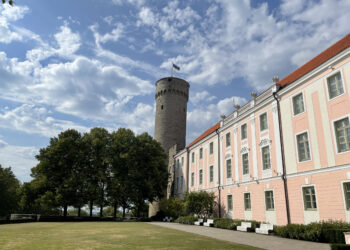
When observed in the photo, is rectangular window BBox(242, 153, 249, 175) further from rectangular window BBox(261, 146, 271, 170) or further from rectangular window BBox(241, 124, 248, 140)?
rectangular window BBox(261, 146, 271, 170)

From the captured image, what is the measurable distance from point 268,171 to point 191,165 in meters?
18.4

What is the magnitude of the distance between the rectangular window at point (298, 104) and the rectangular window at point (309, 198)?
5.39 metres

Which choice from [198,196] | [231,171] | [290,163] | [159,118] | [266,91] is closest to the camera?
[290,163]

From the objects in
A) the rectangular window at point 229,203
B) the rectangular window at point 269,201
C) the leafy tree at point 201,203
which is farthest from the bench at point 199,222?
the rectangular window at point 269,201

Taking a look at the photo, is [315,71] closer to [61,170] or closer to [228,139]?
[228,139]

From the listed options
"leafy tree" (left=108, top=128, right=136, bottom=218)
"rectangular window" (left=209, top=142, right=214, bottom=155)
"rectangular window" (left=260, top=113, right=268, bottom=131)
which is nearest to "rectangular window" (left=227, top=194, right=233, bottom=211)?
"rectangular window" (left=209, top=142, right=214, bottom=155)

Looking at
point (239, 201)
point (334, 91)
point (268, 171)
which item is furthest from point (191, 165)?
point (334, 91)

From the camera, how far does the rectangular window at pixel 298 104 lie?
61.6ft

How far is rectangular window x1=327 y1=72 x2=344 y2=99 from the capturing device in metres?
16.0

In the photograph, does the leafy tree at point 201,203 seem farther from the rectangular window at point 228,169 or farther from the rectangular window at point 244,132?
the rectangular window at point 244,132

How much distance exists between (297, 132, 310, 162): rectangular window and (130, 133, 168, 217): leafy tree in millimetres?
23998

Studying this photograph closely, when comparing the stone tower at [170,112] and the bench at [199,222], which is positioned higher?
the stone tower at [170,112]

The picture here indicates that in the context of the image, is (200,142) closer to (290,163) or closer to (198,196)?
(198,196)

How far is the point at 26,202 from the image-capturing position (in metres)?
34.8
